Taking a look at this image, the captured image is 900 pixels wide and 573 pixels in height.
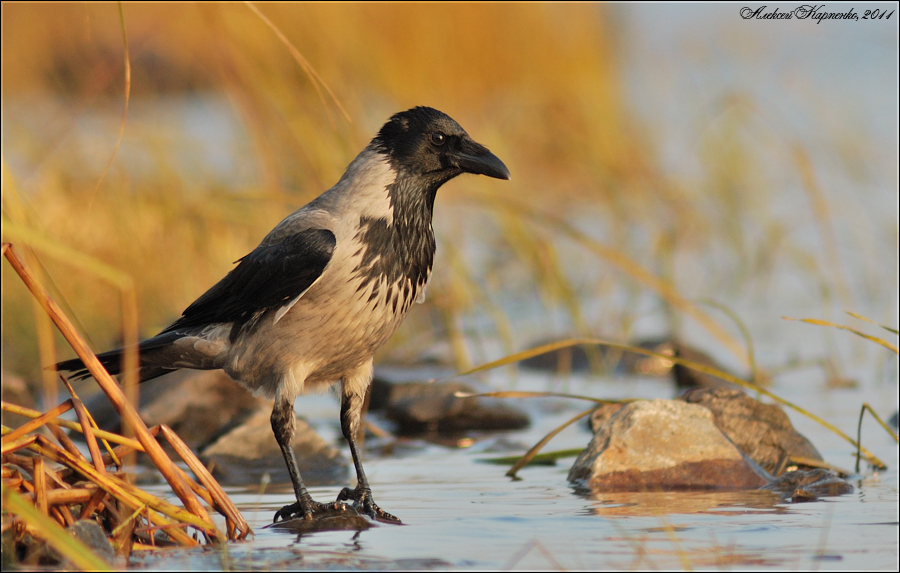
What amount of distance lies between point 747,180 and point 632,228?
101 centimetres

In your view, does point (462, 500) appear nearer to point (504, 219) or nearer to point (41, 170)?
point (504, 219)

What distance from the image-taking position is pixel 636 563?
8.88ft

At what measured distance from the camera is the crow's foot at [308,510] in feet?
11.6

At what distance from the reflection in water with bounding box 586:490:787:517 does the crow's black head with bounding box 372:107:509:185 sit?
118cm

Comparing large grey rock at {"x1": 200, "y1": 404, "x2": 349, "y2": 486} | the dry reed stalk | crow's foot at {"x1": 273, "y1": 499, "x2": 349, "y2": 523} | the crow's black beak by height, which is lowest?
crow's foot at {"x1": 273, "y1": 499, "x2": 349, "y2": 523}

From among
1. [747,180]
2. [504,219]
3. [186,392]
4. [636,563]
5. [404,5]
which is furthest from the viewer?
[404,5]

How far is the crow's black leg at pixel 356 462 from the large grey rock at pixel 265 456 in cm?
52

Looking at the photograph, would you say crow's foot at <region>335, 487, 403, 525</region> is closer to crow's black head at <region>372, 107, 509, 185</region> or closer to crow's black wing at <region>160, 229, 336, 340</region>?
crow's black wing at <region>160, 229, 336, 340</region>

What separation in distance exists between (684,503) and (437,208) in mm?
4772

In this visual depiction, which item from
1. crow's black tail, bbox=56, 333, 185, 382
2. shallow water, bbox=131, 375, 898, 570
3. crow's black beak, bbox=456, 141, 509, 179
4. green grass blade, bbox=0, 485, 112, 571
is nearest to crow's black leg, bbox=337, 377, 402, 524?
shallow water, bbox=131, 375, 898, 570

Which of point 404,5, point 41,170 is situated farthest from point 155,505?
point 404,5

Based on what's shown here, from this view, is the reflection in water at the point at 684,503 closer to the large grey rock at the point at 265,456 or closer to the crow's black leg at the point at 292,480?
the crow's black leg at the point at 292,480

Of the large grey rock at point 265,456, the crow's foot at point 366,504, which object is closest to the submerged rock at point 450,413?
the large grey rock at point 265,456

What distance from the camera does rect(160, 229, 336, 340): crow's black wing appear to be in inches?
142
